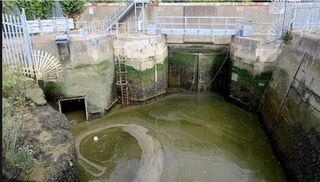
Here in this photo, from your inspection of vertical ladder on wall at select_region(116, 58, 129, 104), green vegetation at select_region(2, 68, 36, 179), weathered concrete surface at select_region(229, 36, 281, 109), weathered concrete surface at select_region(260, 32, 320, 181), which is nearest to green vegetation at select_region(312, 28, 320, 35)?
weathered concrete surface at select_region(260, 32, 320, 181)

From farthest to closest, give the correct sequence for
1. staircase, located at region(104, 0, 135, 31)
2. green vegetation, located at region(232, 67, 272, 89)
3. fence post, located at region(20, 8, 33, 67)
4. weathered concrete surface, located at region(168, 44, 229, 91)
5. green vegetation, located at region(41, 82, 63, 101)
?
weathered concrete surface, located at region(168, 44, 229, 91)
staircase, located at region(104, 0, 135, 31)
green vegetation, located at region(232, 67, 272, 89)
green vegetation, located at region(41, 82, 63, 101)
fence post, located at region(20, 8, 33, 67)

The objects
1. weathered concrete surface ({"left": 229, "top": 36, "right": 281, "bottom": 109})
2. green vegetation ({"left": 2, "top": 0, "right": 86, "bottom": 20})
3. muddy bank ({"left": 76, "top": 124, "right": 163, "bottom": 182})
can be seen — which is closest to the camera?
muddy bank ({"left": 76, "top": 124, "right": 163, "bottom": 182})

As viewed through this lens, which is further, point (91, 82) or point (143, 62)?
Result: point (143, 62)

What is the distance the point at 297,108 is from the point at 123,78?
23.6 ft

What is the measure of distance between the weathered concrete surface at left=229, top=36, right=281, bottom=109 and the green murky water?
74 cm

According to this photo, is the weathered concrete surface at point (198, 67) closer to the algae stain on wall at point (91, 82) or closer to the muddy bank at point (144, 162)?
the algae stain on wall at point (91, 82)

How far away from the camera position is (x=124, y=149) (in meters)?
8.71

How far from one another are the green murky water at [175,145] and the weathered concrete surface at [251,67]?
0.74 meters

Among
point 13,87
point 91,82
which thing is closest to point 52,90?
point 91,82

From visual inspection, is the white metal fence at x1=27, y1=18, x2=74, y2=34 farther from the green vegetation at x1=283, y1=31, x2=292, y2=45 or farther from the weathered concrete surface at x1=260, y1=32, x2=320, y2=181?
the green vegetation at x1=283, y1=31, x2=292, y2=45

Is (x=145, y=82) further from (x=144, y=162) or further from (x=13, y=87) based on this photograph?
(x=13, y=87)

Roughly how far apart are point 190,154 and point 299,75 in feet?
14.2

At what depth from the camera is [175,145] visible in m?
9.00

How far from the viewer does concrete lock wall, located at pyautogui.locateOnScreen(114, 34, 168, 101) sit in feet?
37.9
